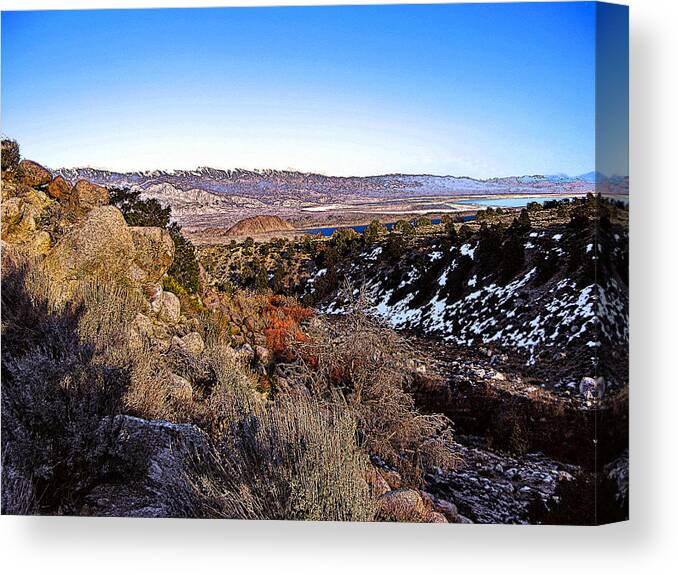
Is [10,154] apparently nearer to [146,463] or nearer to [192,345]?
[192,345]

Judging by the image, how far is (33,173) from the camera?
280 inches

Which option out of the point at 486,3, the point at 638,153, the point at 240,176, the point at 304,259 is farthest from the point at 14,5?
the point at 638,153

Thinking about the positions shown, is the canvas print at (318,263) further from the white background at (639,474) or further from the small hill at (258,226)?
the white background at (639,474)

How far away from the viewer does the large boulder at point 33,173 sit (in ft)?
23.3

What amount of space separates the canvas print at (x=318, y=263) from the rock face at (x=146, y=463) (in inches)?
0.6

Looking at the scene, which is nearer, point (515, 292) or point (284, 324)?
point (515, 292)

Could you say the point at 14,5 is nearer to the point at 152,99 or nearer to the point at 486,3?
the point at 152,99

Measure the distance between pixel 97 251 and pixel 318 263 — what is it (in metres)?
1.56

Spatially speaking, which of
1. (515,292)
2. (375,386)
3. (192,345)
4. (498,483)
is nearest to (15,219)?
(192,345)

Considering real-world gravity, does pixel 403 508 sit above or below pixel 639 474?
below

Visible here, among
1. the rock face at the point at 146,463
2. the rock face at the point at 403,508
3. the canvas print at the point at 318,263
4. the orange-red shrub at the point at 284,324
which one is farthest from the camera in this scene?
the orange-red shrub at the point at 284,324

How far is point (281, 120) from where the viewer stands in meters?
6.94

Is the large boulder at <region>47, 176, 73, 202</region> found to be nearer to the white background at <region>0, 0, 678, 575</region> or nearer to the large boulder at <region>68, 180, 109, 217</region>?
the large boulder at <region>68, 180, 109, 217</region>

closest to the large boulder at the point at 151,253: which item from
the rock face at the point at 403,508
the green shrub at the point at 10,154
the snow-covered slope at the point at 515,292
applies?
the green shrub at the point at 10,154
